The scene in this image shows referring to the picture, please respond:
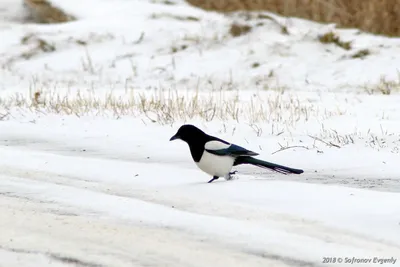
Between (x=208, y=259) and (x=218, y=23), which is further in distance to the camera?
(x=218, y=23)

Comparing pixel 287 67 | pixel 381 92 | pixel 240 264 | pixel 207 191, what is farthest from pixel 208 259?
pixel 287 67

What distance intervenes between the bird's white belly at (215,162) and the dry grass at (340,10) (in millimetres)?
12366

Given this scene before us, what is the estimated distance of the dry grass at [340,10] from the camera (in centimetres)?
1878

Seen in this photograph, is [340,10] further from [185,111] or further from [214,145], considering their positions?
[214,145]

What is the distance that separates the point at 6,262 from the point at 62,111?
6425 mm

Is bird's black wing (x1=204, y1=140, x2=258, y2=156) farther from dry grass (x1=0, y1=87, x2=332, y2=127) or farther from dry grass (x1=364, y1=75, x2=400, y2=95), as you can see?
dry grass (x1=364, y1=75, x2=400, y2=95)

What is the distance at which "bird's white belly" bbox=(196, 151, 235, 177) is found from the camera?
7.02m

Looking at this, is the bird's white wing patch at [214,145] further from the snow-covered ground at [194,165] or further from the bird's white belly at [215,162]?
the snow-covered ground at [194,165]

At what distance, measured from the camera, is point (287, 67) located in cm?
1712

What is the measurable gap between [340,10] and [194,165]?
12.3 metres

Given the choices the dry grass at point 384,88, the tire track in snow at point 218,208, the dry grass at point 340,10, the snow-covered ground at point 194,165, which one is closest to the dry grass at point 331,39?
the snow-covered ground at point 194,165

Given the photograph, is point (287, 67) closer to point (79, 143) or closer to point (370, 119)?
point (370, 119)

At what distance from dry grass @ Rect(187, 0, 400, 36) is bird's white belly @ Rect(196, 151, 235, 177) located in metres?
12.4

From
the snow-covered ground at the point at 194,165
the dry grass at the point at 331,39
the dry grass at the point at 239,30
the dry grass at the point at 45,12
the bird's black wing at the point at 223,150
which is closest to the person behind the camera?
the snow-covered ground at the point at 194,165
